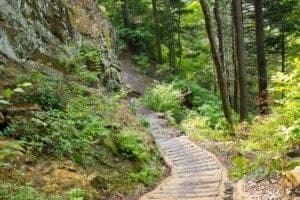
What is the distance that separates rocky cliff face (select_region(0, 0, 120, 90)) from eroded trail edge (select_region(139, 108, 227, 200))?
3584 mm

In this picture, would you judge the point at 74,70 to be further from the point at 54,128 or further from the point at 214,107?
the point at 214,107

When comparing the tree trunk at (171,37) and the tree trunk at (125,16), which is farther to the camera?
the tree trunk at (125,16)

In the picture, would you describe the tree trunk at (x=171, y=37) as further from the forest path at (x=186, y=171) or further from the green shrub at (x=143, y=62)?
the forest path at (x=186, y=171)

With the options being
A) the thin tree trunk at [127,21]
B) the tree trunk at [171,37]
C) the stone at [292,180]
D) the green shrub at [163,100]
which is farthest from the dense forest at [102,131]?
the thin tree trunk at [127,21]

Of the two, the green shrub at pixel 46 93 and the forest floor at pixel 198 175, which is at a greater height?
the green shrub at pixel 46 93

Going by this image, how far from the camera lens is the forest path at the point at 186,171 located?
26.9ft

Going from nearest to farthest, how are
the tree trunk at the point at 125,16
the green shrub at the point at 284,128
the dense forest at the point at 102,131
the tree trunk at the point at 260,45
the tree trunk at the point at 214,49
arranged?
1. the green shrub at the point at 284,128
2. the dense forest at the point at 102,131
3. the tree trunk at the point at 214,49
4. the tree trunk at the point at 260,45
5. the tree trunk at the point at 125,16

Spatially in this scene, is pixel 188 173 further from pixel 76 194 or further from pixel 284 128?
pixel 284 128

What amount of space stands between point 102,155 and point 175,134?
21.9ft

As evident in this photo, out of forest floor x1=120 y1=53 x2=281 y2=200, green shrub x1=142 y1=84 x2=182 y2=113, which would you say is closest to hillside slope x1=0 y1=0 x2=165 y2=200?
forest floor x1=120 y1=53 x2=281 y2=200

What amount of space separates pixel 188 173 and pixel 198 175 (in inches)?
18.2

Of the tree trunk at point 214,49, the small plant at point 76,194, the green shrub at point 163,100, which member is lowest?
the small plant at point 76,194

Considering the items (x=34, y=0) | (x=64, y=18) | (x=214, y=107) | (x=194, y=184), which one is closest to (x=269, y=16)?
(x=214, y=107)

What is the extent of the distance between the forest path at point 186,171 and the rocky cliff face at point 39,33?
10.2ft
